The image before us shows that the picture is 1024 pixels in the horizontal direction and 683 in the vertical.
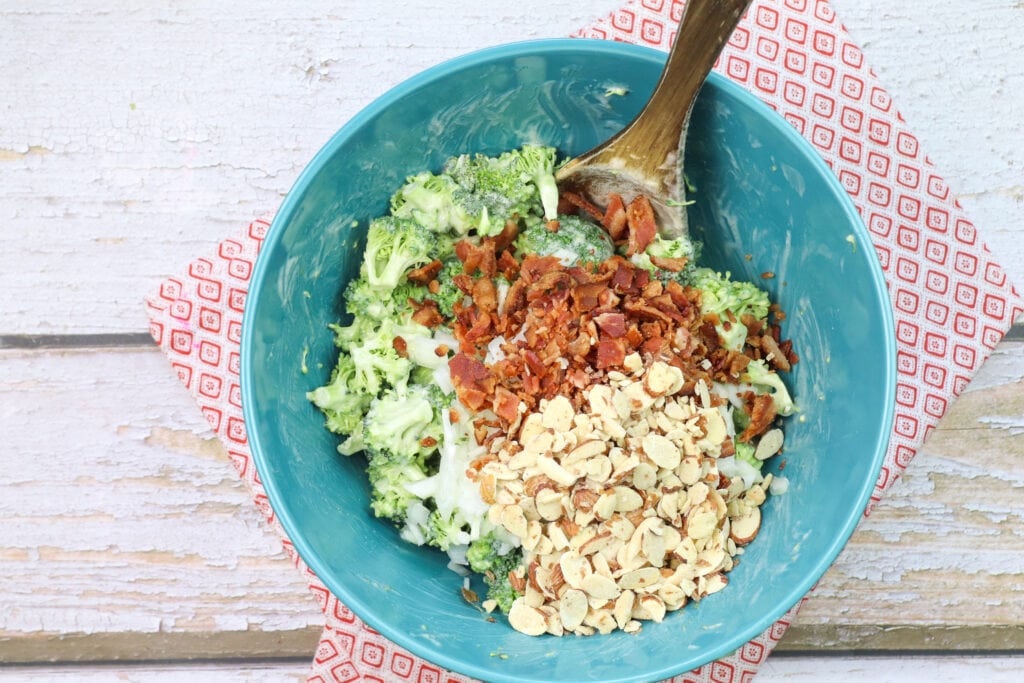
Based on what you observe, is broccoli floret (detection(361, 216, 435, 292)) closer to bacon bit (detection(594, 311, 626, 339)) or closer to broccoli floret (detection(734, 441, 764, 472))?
bacon bit (detection(594, 311, 626, 339))

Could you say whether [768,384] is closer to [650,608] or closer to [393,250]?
[650,608]

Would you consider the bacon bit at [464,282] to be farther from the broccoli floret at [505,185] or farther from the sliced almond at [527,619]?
the sliced almond at [527,619]

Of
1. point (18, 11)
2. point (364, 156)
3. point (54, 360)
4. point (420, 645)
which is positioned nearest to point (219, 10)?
point (18, 11)

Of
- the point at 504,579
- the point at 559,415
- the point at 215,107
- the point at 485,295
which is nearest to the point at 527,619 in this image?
the point at 504,579

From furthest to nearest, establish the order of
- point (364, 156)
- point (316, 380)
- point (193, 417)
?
1. point (193, 417)
2. point (316, 380)
3. point (364, 156)

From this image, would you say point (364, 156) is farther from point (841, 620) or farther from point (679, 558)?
point (841, 620)

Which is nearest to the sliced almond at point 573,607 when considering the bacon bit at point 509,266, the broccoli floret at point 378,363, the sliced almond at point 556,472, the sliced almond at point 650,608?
the sliced almond at point 650,608

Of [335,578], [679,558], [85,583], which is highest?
[679,558]

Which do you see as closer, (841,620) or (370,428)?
(370,428)
